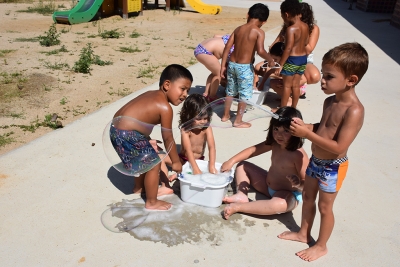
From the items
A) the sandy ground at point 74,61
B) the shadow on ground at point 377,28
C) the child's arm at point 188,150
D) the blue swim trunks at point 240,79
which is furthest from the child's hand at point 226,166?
the shadow on ground at point 377,28

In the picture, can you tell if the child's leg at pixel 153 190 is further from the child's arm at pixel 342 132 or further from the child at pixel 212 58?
the child at pixel 212 58

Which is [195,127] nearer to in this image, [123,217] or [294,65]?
[123,217]

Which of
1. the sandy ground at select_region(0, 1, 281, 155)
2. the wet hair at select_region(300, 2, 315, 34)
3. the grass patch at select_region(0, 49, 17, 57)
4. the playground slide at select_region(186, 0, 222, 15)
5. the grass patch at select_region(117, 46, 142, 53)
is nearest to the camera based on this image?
the wet hair at select_region(300, 2, 315, 34)

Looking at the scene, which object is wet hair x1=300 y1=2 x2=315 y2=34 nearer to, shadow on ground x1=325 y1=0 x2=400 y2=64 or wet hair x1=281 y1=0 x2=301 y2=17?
wet hair x1=281 y1=0 x2=301 y2=17

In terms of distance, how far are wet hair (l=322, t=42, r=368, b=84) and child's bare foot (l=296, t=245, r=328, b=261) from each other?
1.20 metres

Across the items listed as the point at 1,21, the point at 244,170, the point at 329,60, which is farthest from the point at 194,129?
the point at 1,21

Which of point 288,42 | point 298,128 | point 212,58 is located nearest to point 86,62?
point 212,58

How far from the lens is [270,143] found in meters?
3.18

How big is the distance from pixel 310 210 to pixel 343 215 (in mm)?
612

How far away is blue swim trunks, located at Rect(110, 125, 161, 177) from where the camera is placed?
9.52 feet

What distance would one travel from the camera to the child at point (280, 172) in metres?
2.96

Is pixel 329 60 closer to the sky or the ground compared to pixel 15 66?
closer to the sky

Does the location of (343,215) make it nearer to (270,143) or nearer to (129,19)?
(270,143)

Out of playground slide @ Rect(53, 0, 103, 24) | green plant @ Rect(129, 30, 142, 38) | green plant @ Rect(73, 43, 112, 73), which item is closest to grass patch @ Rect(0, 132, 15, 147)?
green plant @ Rect(73, 43, 112, 73)
